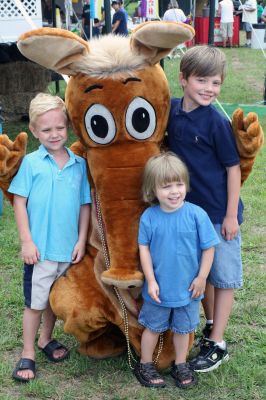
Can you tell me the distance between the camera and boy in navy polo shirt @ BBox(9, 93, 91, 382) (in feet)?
9.46

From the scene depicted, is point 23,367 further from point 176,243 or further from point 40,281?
point 176,243

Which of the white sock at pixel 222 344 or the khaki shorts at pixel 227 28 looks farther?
the khaki shorts at pixel 227 28

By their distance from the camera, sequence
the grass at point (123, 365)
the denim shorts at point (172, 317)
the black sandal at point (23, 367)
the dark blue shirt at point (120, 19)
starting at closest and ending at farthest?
the denim shorts at point (172, 317) < the grass at point (123, 365) < the black sandal at point (23, 367) < the dark blue shirt at point (120, 19)

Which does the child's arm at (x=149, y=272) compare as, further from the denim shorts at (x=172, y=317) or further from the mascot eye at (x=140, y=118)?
the mascot eye at (x=140, y=118)

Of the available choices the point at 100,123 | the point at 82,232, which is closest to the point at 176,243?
the point at 82,232

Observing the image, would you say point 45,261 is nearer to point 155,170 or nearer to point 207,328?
point 155,170

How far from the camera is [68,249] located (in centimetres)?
298

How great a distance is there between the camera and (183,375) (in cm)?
295

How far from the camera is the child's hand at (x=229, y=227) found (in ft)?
9.51

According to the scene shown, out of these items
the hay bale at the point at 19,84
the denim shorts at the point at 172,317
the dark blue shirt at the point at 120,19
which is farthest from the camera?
the dark blue shirt at the point at 120,19

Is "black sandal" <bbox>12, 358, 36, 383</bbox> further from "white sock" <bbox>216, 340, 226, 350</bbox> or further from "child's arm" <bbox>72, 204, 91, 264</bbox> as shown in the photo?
"white sock" <bbox>216, 340, 226, 350</bbox>

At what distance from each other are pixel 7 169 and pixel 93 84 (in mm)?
585

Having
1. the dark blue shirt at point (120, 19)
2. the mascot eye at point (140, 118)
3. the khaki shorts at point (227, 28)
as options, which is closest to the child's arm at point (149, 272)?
Result: the mascot eye at point (140, 118)

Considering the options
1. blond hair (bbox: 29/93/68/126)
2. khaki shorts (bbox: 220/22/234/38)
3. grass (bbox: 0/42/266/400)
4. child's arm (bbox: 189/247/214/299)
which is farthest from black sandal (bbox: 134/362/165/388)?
khaki shorts (bbox: 220/22/234/38)
